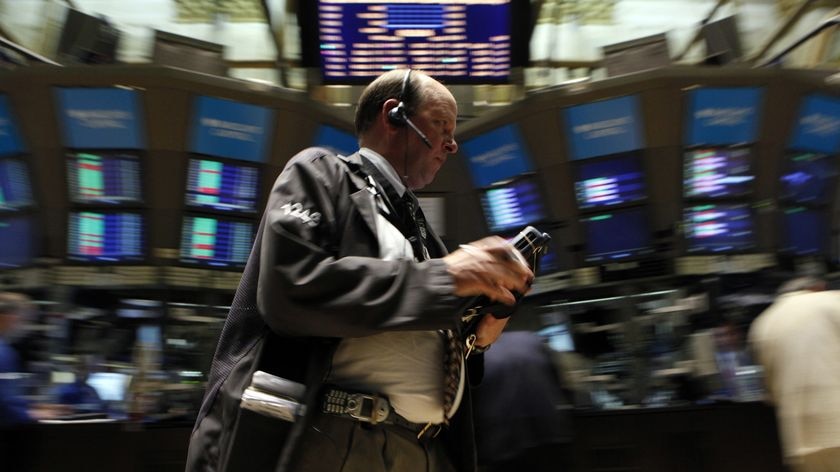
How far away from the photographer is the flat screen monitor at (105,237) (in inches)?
207

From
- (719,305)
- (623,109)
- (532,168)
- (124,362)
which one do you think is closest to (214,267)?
(124,362)

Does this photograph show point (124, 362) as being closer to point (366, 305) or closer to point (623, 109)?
point (623, 109)

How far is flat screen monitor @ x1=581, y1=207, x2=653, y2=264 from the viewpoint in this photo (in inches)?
227

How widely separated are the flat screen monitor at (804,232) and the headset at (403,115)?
189 inches

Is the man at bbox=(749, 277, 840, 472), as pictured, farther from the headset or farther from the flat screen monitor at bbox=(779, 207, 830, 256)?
the flat screen monitor at bbox=(779, 207, 830, 256)

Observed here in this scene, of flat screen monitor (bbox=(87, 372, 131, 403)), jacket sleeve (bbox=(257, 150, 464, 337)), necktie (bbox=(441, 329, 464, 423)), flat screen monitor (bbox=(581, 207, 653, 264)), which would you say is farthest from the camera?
flat screen monitor (bbox=(581, 207, 653, 264))

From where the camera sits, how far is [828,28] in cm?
584

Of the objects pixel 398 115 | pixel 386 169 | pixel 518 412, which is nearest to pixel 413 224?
pixel 386 169

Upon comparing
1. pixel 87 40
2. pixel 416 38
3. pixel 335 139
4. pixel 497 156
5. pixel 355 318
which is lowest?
pixel 355 318

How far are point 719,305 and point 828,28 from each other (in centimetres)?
223

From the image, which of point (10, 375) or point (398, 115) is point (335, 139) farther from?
point (398, 115)

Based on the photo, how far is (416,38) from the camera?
17.3ft

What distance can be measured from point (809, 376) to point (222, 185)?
382 centimetres

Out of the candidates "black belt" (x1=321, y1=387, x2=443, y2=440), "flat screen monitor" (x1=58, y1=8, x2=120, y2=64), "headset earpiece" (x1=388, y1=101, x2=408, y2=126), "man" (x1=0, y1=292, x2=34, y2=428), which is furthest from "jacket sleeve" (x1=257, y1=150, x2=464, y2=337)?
"flat screen monitor" (x1=58, y1=8, x2=120, y2=64)
